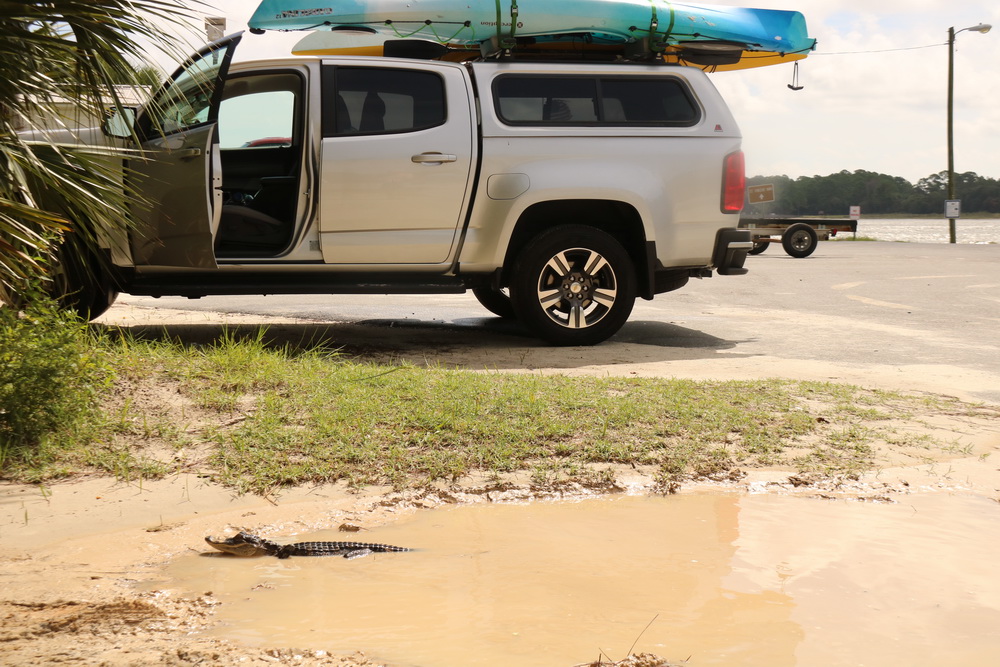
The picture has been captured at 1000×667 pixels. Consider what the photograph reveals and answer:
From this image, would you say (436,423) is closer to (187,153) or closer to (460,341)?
(187,153)

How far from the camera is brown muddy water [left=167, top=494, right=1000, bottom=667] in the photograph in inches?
114

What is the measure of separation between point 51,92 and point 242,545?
236cm

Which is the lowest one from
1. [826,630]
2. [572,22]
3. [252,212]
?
[826,630]

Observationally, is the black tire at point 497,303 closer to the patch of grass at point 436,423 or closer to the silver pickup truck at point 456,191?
the silver pickup truck at point 456,191

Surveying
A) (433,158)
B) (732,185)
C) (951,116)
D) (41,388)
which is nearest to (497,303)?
(433,158)

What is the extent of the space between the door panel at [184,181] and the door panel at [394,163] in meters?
0.81

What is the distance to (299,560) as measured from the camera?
359 centimetres

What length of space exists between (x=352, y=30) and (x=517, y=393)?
3.76 m

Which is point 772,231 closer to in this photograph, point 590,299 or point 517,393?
point 590,299

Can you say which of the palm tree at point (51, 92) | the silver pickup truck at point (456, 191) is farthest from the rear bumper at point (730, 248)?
the palm tree at point (51, 92)

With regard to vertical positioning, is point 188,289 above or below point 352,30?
below

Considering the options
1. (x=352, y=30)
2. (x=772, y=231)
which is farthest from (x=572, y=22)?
(x=772, y=231)

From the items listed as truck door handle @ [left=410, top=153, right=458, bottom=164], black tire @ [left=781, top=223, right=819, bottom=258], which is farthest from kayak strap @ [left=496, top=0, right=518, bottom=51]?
black tire @ [left=781, top=223, right=819, bottom=258]

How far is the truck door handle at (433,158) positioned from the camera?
7445 millimetres
